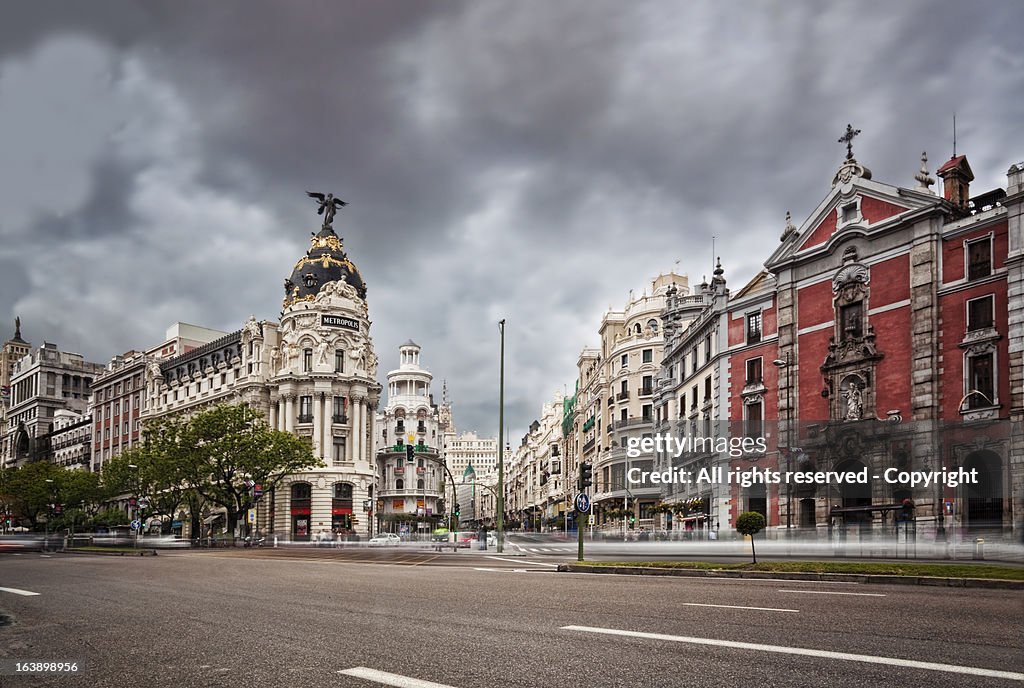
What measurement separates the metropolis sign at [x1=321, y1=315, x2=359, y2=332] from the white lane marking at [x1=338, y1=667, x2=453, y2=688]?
80411mm

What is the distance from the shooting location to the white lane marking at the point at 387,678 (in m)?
5.90

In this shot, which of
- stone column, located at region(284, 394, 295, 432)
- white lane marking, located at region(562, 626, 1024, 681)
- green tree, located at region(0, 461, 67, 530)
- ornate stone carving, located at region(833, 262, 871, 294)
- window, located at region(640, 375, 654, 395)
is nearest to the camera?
white lane marking, located at region(562, 626, 1024, 681)

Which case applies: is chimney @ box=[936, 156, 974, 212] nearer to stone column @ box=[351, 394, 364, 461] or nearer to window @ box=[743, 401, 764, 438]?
window @ box=[743, 401, 764, 438]

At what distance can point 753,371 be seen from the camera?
4903cm

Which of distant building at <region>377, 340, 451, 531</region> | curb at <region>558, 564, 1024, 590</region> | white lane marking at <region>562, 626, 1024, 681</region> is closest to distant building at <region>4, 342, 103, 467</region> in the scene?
distant building at <region>377, 340, 451, 531</region>

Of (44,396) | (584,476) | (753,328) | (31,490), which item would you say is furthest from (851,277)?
(44,396)

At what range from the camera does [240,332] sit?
3652 inches

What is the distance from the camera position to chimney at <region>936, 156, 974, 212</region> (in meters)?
43.4

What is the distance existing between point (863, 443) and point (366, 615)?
35.5 metres

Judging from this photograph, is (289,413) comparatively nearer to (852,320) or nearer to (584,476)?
(852,320)

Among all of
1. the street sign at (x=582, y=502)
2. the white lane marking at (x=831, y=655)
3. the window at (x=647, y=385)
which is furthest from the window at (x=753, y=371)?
the white lane marking at (x=831, y=655)

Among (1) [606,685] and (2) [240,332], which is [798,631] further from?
(2) [240,332]

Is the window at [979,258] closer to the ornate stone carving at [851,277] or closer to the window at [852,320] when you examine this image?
the ornate stone carving at [851,277]

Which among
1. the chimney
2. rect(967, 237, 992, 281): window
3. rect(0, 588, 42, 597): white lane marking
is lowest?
rect(0, 588, 42, 597): white lane marking
